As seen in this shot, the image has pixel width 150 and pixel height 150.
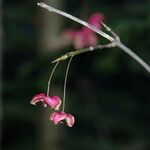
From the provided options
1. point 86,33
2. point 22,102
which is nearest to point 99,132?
point 22,102

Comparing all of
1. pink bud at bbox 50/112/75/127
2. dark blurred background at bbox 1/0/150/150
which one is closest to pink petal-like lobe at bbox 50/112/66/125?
pink bud at bbox 50/112/75/127

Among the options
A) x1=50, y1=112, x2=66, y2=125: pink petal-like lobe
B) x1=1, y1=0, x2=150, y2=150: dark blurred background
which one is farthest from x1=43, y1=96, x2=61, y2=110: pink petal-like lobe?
x1=1, y1=0, x2=150, y2=150: dark blurred background

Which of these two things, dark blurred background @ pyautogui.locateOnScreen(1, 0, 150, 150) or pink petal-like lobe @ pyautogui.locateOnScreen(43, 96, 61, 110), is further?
dark blurred background @ pyautogui.locateOnScreen(1, 0, 150, 150)

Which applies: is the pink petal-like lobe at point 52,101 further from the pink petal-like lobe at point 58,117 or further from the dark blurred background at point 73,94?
the dark blurred background at point 73,94

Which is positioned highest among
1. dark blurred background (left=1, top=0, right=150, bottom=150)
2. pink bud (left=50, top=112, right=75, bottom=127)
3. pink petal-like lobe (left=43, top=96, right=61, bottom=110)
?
dark blurred background (left=1, top=0, right=150, bottom=150)

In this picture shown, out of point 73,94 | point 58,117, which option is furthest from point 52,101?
point 73,94

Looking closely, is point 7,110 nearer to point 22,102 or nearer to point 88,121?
point 22,102

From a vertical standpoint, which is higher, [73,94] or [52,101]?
[73,94]

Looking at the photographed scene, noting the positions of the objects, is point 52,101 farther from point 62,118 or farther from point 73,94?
point 73,94

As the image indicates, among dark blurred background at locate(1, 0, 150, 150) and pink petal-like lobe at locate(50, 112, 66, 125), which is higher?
dark blurred background at locate(1, 0, 150, 150)

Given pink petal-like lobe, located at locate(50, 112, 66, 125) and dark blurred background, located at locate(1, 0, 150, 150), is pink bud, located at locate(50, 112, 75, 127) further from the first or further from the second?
dark blurred background, located at locate(1, 0, 150, 150)

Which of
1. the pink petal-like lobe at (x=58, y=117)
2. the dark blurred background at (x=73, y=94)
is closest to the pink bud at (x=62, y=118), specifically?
the pink petal-like lobe at (x=58, y=117)
